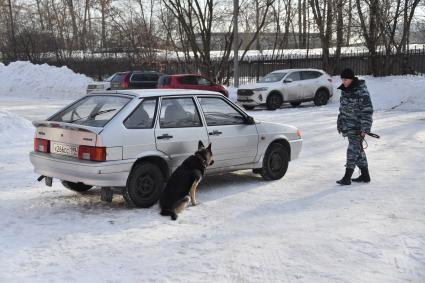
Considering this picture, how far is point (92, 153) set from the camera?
20.6ft

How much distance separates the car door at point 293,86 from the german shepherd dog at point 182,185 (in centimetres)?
1581

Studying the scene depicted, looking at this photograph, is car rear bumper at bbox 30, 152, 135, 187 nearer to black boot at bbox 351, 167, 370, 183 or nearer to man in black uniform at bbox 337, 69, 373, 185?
man in black uniform at bbox 337, 69, 373, 185

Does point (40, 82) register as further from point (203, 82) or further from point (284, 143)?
point (284, 143)

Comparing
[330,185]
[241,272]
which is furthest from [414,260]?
[330,185]

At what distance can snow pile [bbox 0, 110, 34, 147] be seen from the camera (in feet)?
40.1

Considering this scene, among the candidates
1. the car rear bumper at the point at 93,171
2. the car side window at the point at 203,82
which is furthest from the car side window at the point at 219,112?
the car side window at the point at 203,82

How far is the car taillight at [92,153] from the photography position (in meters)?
6.25

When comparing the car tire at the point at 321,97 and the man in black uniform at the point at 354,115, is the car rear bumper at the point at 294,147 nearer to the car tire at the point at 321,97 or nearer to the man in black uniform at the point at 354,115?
the man in black uniform at the point at 354,115

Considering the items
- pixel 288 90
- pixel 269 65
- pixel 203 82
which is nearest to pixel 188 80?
pixel 203 82

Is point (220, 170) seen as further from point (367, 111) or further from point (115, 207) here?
point (367, 111)

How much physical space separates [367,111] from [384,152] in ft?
11.6

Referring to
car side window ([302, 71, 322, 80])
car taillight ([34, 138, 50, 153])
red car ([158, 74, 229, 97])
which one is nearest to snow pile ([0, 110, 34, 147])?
car taillight ([34, 138, 50, 153])

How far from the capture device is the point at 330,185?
8109 millimetres

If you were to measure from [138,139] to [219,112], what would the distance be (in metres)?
1.63
